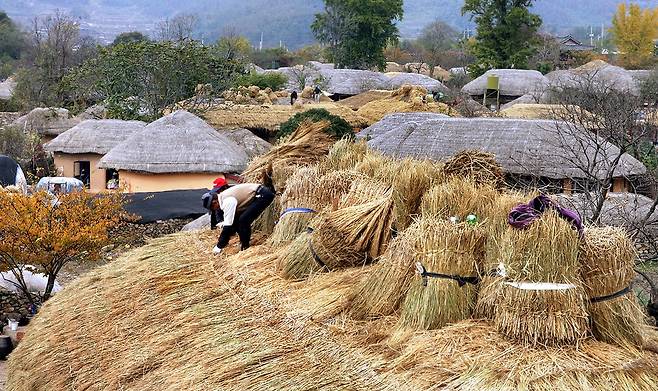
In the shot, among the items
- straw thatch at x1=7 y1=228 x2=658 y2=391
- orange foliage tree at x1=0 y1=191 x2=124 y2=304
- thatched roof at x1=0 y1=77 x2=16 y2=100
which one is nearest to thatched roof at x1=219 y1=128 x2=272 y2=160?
orange foliage tree at x1=0 y1=191 x2=124 y2=304

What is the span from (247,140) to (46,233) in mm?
15821

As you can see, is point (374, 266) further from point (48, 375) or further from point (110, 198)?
point (110, 198)

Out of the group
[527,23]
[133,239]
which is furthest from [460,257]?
[527,23]

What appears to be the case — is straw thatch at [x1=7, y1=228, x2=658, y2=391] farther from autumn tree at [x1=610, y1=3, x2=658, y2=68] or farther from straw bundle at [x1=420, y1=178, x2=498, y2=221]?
autumn tree at [x1=610, y1=3, x2=658, y2=68]

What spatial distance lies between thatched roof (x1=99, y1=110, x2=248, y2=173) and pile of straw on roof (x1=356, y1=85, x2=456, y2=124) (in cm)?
958

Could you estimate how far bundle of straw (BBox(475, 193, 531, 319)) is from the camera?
17.7ft

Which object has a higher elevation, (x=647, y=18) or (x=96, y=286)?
(x=647, y=18)

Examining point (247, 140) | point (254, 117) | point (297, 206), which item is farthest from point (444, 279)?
point (254, 117)

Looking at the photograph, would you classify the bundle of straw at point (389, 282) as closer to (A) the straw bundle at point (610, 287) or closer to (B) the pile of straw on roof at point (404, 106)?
(A) the straw bundle at point (610, 287)

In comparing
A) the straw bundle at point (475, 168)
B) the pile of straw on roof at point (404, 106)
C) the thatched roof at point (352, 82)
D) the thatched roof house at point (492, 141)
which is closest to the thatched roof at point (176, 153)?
the thatched roof house at point (492, 141)

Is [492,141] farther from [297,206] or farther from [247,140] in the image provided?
[297,206]

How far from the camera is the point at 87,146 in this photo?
27.2 meters

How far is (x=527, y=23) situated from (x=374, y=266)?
4774cm

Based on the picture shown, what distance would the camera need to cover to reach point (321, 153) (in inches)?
392
